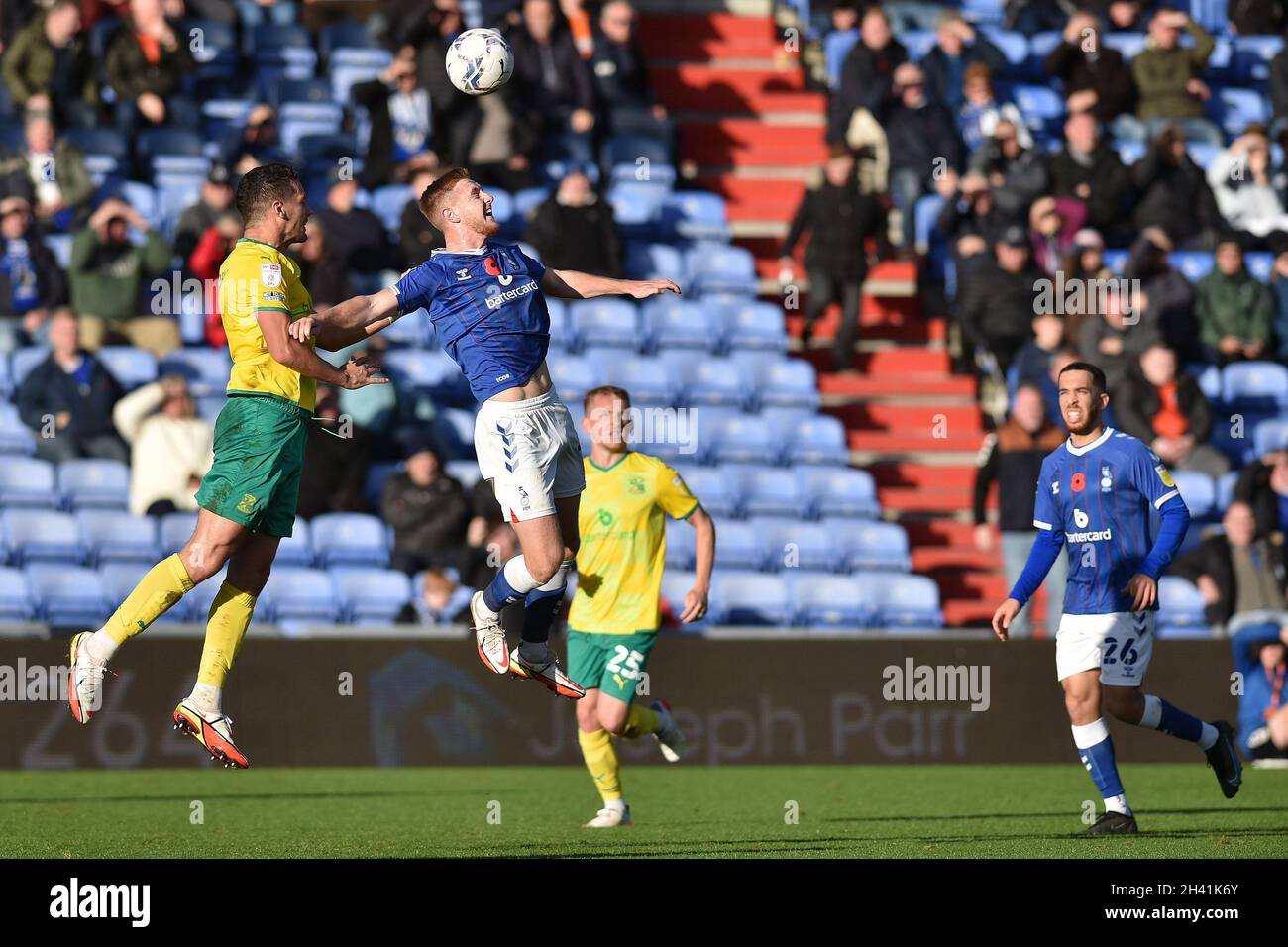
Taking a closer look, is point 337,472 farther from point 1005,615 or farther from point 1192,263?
point 1192,263

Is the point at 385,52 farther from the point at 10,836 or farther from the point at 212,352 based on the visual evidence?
the point at 10,836

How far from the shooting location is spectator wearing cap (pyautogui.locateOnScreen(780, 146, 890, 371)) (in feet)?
61.0

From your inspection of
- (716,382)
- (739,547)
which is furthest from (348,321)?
(716,382)

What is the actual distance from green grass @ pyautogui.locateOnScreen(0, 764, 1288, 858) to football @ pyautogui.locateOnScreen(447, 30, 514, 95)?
3.62m

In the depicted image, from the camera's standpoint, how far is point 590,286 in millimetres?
9297

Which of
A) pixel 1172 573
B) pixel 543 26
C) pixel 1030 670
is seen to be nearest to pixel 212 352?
pixel 543 26

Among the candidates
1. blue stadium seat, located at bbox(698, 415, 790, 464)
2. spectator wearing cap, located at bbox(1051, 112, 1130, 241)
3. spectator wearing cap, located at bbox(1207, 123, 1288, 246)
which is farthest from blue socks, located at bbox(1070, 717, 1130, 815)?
spectator wearing cap, located at bbox(1207, 123, 1288, 246)

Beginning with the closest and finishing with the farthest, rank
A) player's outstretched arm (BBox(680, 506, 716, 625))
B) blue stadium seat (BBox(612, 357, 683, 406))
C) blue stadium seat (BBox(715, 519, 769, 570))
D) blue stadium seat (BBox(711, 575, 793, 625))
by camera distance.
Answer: player's outstretched arm (BBox(680, 506, 716, 625)), blue stadium seat (BBox(711, 575, 793, 625)), blue stadium seat (BBox(715, 519, 769, 570)), blue stadium seat (BBox(612, 357, 683, 406))

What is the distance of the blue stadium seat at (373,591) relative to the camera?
15.8m

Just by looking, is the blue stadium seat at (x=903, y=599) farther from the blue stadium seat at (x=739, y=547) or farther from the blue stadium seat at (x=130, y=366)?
the blue stadium seat at (x=130, y=366)

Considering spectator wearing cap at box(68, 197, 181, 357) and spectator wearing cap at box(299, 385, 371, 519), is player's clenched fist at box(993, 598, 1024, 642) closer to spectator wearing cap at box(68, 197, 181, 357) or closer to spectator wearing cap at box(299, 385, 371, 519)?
spectator wearing cap at box(299, 385, 371, 519)

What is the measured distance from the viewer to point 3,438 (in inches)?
638

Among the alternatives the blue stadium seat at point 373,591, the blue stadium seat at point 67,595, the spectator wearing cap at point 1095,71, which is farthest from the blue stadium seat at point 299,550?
the spectator wearing cap at point 1095,71

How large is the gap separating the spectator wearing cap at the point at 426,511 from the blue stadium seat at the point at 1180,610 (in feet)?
18.8
